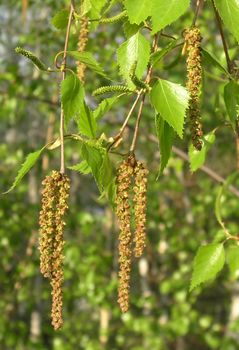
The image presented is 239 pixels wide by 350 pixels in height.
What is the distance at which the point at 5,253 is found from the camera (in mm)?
5320

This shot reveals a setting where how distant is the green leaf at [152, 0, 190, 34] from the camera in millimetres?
1150

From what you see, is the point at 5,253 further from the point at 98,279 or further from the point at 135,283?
the point at 135,283

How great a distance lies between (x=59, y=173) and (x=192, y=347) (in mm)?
11085

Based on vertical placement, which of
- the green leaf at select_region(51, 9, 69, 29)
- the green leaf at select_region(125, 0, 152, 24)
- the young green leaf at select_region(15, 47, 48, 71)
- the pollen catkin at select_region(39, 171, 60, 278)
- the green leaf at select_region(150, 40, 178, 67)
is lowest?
the pollen catkin at select_region(39, 171, 60, 278)

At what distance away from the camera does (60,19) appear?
1528mm

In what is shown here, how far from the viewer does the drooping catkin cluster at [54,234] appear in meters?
1.15

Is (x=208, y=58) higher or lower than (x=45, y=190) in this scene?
higher

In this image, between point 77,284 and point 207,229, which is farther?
point 207,229

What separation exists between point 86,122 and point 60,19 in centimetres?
36

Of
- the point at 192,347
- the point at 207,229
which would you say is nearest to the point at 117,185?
the point at 207,229

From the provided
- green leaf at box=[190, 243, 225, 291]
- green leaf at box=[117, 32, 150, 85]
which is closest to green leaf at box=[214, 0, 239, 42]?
green leaf at box=[117, 32, 150, 85]

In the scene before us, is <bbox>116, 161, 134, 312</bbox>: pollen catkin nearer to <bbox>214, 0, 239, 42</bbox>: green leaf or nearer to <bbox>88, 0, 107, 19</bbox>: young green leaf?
<bbox>214, 0, 239, 42</bbox>: green leaf

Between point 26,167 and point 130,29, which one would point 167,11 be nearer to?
point 130,29

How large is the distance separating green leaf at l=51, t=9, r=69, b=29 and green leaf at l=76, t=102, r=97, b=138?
1.08ft
